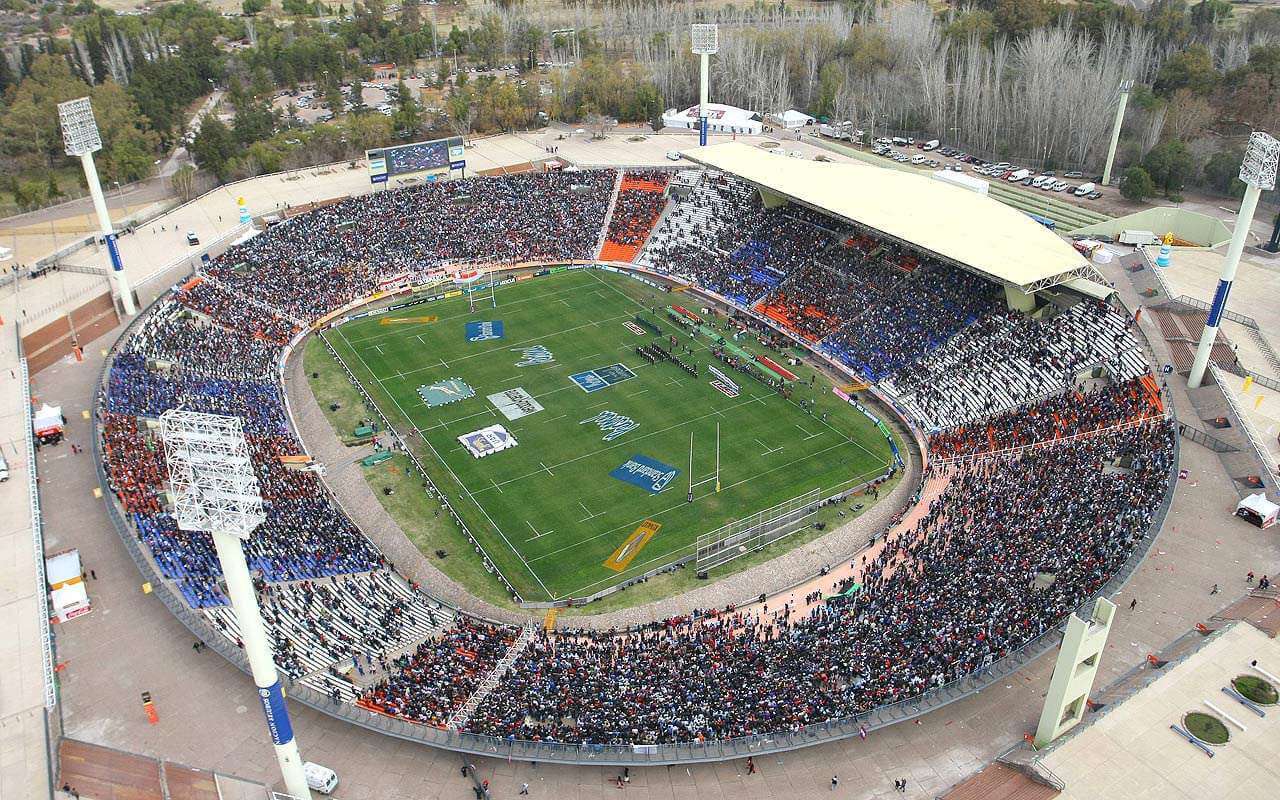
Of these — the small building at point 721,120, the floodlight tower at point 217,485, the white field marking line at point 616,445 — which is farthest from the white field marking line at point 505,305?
the floodlight tower at point 217,485

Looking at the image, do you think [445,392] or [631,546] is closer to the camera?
[631,546]

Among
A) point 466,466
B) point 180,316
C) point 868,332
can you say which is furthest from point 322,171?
point 868,332

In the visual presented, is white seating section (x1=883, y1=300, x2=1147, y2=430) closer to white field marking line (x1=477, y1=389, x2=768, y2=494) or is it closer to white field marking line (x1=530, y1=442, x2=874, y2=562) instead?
white field marking line (x1=530, y1=442, x2=874, y2=562)

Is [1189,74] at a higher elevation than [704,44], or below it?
below

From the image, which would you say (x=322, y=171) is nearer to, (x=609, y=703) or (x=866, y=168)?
(x=866, y=168)

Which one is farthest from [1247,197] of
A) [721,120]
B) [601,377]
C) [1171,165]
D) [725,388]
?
[721,120]

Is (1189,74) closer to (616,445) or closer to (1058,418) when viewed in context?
(1058,418)

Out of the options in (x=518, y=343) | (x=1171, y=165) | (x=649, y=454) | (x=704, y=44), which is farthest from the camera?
(x=704, y=44)
